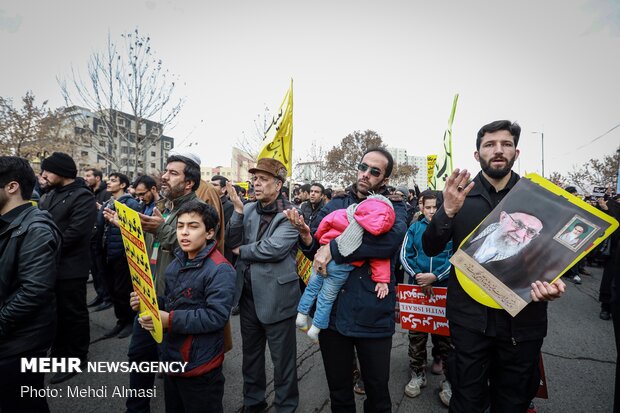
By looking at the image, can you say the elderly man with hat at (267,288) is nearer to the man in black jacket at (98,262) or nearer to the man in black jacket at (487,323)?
the man in black jacket at (487,323)

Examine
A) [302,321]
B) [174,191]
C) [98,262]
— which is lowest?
[98,262]

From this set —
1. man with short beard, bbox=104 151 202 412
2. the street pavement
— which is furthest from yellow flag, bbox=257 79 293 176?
the street pavement

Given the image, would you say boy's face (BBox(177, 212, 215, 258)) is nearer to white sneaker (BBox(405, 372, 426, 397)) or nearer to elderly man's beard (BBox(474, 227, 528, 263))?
elderly man's beard (BBox(474, 227, 528, 263))

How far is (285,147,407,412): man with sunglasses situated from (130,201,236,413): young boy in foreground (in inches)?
30.3

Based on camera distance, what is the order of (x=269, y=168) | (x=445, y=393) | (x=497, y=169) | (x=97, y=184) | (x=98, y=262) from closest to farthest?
(x=497, y=169)
(x=269, y=168)
(x=445, y=393)
(x=98, y=262)
(x=97, y=184)

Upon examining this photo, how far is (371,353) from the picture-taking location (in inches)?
83.0

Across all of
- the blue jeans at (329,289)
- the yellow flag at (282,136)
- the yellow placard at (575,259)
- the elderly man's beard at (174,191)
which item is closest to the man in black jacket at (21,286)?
the elderly man's beard at (174,191)

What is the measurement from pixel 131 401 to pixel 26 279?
133 centimetres

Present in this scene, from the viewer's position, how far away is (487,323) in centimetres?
182

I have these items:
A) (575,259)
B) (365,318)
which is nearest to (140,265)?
(365,318)

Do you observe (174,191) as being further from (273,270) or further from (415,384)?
(415,384)

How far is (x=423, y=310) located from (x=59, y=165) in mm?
4409

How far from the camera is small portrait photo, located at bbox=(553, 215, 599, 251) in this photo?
151cm

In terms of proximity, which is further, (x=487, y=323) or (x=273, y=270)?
(x=273, y=270)
